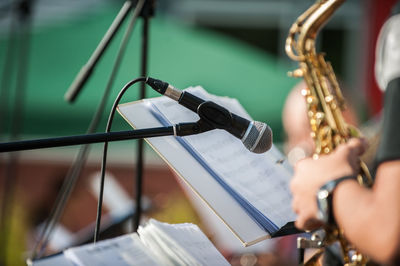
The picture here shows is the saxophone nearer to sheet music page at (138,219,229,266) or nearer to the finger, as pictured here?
the finger

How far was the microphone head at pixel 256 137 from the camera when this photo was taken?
1.16m

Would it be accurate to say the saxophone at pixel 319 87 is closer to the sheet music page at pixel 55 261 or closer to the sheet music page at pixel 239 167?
the sheet music page at pixel 239 167

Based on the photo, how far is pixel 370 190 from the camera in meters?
1.05

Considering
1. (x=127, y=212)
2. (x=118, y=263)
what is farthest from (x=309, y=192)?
(x=127, y=212)

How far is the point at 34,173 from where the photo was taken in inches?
198

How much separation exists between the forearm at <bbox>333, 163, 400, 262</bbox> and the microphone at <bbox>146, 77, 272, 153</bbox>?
0.69ft

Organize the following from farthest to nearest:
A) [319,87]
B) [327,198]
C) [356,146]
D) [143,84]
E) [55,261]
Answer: [319,87], [143,84], [356,146], [327,198], [55,261]

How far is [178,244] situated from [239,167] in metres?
0.27

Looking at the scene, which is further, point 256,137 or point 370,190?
point 256,137

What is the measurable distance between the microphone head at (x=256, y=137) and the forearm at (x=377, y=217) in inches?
8.1

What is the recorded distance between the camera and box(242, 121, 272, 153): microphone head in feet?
3.82

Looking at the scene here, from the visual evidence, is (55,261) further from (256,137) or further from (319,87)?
(319,87)

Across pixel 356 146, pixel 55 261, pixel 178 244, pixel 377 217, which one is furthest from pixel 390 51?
pixel 55 261

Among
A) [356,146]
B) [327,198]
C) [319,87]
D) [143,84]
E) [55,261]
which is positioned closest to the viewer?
[55,261]
